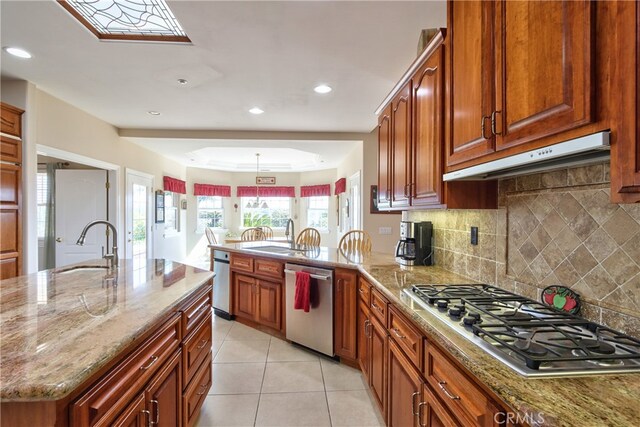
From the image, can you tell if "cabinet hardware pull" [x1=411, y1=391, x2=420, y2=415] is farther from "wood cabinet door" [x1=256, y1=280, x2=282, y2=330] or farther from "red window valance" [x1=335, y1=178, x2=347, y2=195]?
"red window valance" [x1=335, y1=178, x2=347, y2=195]

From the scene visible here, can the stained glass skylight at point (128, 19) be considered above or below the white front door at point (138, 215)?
above

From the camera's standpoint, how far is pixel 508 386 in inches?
29.0

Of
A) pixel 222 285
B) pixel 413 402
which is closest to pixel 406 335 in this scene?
pixel 413 402

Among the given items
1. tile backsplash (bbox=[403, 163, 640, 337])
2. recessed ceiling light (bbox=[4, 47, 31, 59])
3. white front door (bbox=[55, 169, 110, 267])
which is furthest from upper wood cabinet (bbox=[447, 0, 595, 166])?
white front door (bbox=[55, 169, 110, 267])

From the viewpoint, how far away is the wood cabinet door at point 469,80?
123 centimetres

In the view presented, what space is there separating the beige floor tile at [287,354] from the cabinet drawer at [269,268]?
0.67 m

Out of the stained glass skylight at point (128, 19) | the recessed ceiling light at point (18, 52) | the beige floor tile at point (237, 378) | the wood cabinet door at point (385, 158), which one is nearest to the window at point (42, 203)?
the recessed ceiling light at point (18, 52)

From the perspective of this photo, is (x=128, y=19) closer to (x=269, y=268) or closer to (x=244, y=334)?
(x=269, y=268)

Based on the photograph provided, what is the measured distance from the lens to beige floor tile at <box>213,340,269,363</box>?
2781 millimetres

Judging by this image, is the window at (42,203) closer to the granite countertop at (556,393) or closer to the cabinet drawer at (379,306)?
the cabinet drawer at (379,306)

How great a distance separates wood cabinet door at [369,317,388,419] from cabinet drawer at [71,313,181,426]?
1.12m

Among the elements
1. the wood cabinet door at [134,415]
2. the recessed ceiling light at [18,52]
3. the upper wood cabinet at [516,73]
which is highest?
the recessed ceiling light at [18,52]

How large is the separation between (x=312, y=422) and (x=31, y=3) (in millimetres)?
3162

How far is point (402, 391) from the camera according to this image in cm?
149
